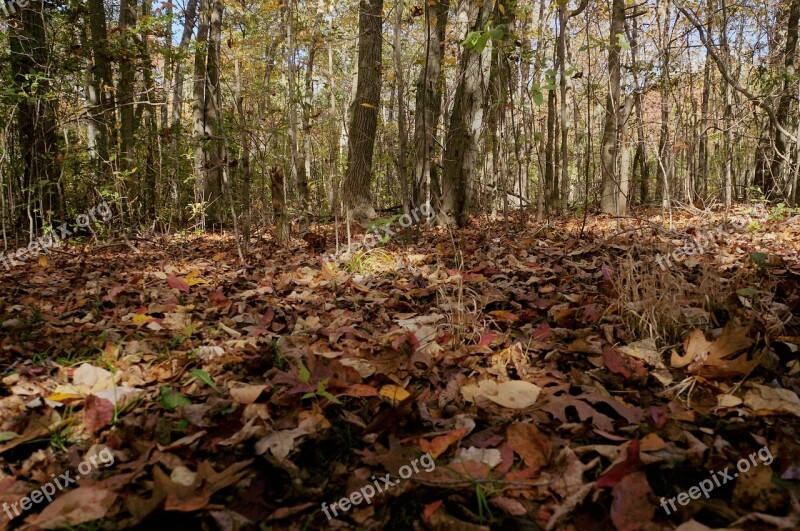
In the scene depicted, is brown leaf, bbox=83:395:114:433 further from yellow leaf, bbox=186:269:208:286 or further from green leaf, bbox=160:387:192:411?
yellow leaf, bbox=186:269:208:286

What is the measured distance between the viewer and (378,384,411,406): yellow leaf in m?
1.60

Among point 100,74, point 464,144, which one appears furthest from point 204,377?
point 100,74

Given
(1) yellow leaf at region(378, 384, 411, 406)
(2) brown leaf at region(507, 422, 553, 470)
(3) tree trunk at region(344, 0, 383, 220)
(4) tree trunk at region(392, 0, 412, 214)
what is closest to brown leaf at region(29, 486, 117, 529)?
(1) yellow leaf at region(378, 384, 411, 406)

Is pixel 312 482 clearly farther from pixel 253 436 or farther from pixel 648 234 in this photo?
pixel 648 234

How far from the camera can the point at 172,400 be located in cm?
161

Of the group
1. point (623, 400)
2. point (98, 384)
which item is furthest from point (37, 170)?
point (623, 400)

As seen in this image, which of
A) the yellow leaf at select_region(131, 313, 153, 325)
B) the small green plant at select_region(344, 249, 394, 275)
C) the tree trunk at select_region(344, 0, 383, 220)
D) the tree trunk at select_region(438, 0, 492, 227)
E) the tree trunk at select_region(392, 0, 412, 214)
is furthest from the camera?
the tree trunk at select_region(344, 0, 383, 220)

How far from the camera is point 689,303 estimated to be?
2.21m

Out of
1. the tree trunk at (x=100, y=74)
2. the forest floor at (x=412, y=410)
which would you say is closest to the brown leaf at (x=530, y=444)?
the forest floor at (x=412, y=410)

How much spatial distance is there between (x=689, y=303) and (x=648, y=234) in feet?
8.41

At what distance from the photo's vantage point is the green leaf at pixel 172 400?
1.60 metres

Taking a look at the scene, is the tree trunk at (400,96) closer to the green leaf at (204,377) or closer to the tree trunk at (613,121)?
the tree trunk at (613,121)

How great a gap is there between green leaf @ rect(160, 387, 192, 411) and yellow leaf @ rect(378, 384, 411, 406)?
673 mm

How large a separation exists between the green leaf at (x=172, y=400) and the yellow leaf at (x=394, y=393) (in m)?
0.67
